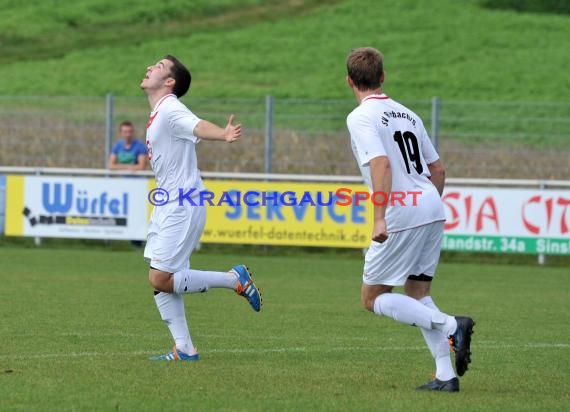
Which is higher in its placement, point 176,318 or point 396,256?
point 396,256

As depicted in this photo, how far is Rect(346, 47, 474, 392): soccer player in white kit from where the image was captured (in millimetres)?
8391

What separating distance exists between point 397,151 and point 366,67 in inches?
21.1

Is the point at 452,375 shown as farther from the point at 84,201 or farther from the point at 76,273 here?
the point at 84,201

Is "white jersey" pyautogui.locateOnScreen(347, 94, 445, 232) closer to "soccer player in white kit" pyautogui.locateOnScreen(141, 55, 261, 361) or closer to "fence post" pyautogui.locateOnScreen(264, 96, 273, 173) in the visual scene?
"soccer player in white kit" pyautogui.locateOnScreen(141, 55, 261, 361)

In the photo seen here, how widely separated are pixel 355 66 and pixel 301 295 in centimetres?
702

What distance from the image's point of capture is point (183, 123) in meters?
9.67

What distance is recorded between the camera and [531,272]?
63.8 feet

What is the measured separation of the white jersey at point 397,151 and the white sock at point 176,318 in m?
2.09

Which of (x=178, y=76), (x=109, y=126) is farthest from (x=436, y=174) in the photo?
(x=109, y=126)

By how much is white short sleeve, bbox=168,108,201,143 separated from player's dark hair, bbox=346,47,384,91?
1.46m

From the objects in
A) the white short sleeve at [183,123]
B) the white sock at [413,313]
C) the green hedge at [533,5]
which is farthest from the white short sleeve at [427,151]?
the green hedge at [533,5]

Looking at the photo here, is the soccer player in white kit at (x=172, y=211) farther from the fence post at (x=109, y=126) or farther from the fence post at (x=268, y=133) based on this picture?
the fence post at (x=109, y=126)

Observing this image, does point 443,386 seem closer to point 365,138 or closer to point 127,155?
point 365,138

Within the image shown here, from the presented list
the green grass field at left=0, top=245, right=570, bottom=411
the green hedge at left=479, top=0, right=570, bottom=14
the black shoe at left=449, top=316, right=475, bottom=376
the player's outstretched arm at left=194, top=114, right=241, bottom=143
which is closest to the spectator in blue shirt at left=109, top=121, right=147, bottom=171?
the green grass field at left=0, top=245, right=570, bottom=411
